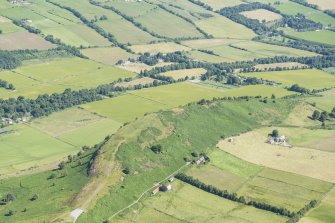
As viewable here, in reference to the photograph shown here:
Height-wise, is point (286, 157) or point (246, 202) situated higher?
point (286, 157)

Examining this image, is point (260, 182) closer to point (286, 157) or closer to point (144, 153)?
point (286, 157)

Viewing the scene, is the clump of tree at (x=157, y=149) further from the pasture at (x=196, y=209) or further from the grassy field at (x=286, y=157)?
the grassy field at (x=286, y=157)

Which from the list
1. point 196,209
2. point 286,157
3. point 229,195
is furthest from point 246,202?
point 286,157

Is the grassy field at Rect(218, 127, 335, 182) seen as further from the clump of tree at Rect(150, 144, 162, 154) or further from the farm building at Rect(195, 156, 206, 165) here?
the clump of tree at Rect(150, 144, 162, 154)

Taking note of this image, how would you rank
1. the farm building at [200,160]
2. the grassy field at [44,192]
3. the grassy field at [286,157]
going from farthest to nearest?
the farm building at [200,160], the grassy field at [286,157], the grassy field at [44,192]

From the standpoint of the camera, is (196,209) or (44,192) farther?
(44,192)

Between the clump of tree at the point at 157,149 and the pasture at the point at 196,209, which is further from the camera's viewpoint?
the clump of tree at the point at 157,149

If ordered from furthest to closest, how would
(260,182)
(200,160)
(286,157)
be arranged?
(286,157) → (200,160) → (260,182)

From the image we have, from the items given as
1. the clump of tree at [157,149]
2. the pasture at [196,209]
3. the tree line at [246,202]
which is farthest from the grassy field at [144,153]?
the tree line at [246,202]

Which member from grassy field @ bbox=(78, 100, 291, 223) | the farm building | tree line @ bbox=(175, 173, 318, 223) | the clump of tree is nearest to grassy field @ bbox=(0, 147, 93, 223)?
grassy field @ bbox=(78, 100, 291, 223)
